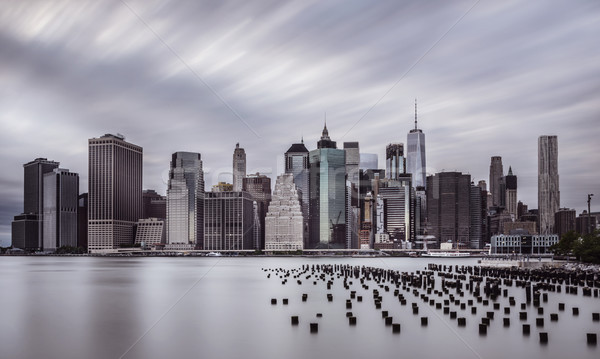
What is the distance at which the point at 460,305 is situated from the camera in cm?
5478

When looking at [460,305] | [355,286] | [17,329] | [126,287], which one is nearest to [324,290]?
[355,286]

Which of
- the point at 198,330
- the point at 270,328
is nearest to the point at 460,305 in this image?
the point at 270,328

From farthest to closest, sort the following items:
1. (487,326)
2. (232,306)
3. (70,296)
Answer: (70,296)
(232,306)
(487,326)

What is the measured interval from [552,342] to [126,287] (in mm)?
64335

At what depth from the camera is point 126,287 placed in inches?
3410

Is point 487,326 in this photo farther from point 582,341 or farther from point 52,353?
point 52,353

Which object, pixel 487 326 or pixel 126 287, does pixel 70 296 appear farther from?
pixel 487 326

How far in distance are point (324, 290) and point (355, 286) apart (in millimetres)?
7533

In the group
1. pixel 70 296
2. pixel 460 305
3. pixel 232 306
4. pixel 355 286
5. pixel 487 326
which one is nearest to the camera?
pixel 487 326

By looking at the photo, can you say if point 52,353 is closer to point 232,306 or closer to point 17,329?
point 17,329

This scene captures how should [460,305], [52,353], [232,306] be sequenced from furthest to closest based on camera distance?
[232,306] < [460,305] < [52,353]

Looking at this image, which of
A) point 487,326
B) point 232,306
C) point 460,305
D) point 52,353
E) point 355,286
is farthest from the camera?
point 355,286

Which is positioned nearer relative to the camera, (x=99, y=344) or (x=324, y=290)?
(x=99, y=344)

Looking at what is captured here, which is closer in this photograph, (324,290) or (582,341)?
(582,341)
